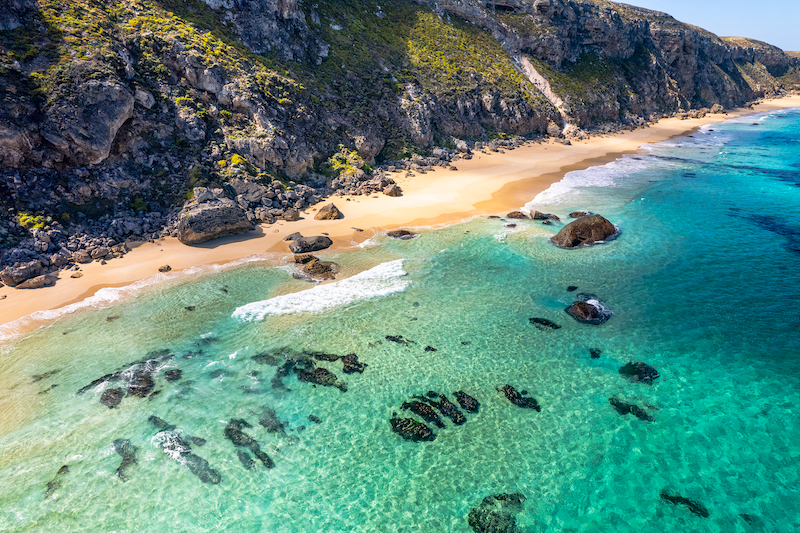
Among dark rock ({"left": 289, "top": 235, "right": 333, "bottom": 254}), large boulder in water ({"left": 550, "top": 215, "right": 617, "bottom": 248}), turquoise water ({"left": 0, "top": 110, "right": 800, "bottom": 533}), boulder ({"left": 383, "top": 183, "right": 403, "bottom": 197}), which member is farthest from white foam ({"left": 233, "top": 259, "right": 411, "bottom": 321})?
boulder ({"left": 383, "top": 183, "right": 403, "bottom": 197})

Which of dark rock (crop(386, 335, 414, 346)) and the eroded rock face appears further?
the eroded rock face

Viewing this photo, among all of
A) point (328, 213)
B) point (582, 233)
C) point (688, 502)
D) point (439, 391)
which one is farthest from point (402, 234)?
point (688, 502)

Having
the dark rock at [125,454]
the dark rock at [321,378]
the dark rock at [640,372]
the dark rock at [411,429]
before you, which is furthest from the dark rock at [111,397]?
the dark rock at [640,372]

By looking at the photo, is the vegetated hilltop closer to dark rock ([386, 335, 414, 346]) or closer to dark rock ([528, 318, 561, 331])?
dark rock ([386, 335, 414, 346])

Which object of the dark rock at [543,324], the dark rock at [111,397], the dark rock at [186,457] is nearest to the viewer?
the dark rock at [186,457]

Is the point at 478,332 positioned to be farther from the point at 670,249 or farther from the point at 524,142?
the point at 524,142

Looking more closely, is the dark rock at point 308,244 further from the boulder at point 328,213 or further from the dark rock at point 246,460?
the dark rock at point 246,460

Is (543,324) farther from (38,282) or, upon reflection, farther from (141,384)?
(38,282)
